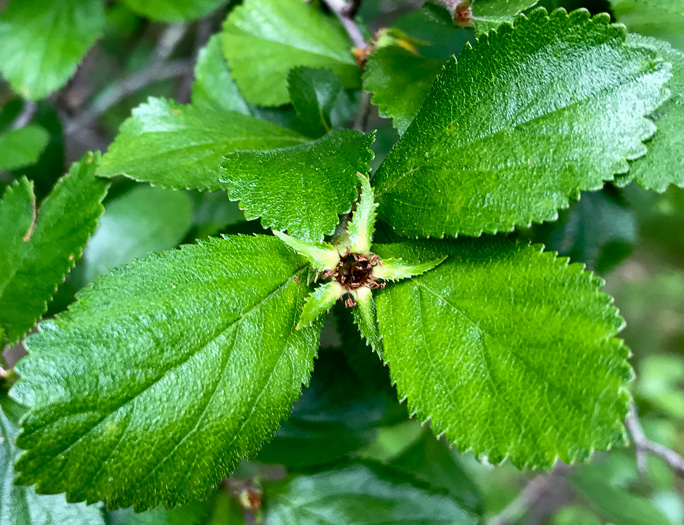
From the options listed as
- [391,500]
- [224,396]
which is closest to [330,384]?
[391,500]

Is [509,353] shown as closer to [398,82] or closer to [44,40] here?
[398,82]

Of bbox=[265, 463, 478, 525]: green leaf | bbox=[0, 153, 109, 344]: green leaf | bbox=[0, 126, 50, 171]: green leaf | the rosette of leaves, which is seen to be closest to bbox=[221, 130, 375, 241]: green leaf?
the rosette of leaves

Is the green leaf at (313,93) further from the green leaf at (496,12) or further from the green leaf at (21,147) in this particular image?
the green leaf at (21,147)

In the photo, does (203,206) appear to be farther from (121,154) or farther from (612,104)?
(612,104)

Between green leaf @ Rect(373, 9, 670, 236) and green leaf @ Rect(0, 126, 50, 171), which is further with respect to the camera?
green leaf @ Rect(0, 126, 50, 171)

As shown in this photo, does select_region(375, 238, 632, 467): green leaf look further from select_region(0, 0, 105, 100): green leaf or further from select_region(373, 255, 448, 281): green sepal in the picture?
select_region(0, 0, 105, 100): green leaf
